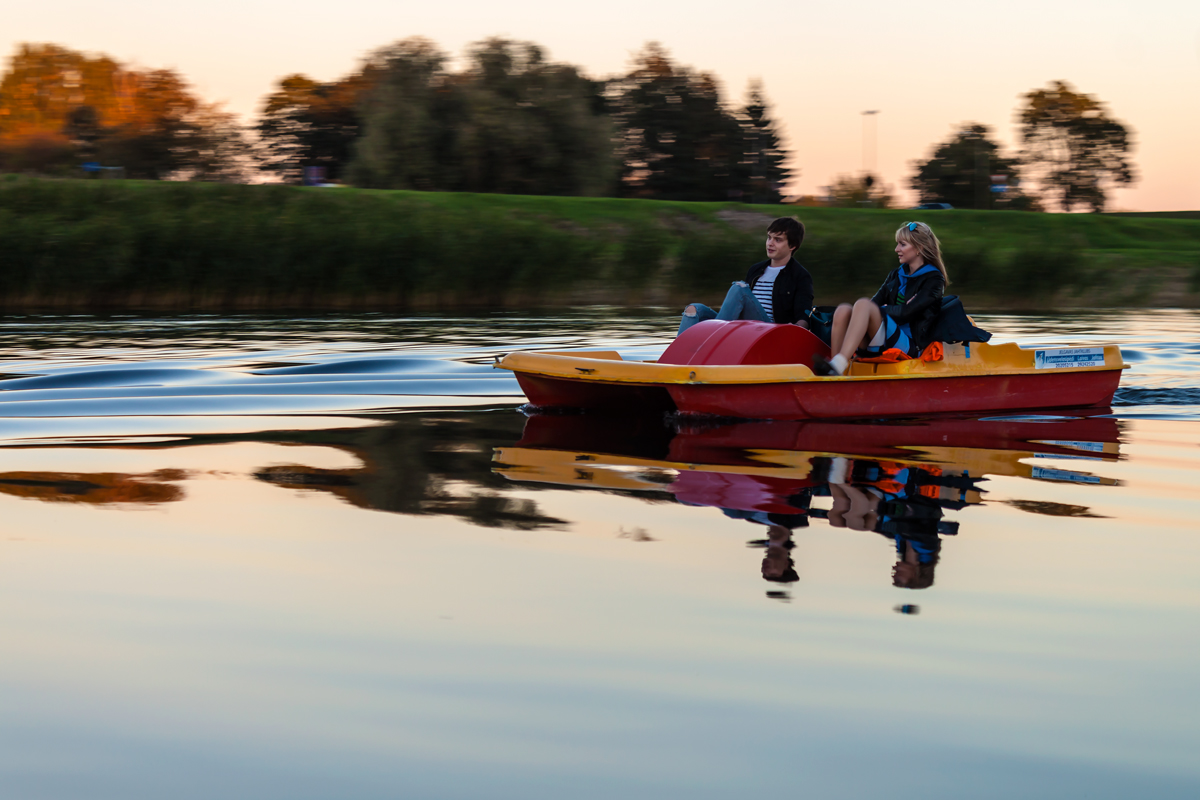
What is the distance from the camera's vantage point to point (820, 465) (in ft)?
22.1

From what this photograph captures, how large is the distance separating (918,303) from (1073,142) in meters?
81.2

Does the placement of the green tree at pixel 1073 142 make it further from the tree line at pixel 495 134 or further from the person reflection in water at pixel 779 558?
the person reflection in water at pixel 779 558

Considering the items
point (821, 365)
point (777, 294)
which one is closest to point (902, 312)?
point (821, 365)

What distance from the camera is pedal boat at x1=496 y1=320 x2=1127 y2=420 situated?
26.1 feet

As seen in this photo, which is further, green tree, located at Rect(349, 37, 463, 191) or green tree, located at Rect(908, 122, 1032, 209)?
green tree, located at Rect(908, 122, 1032, 209)

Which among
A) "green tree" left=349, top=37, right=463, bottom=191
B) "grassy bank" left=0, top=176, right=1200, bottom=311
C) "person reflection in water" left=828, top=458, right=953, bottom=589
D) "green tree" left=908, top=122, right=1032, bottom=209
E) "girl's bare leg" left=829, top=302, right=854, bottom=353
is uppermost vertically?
"green tree" left=908, top=122, right=1032, bottom=209

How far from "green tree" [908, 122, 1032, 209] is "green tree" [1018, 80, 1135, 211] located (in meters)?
3.59

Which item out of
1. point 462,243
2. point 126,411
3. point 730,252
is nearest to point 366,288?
point 462,243

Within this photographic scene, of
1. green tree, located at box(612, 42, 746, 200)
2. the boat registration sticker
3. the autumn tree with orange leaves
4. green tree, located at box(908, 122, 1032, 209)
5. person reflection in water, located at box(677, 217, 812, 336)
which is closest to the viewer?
person reflection in water, located at box(677, 217, 812, 336)

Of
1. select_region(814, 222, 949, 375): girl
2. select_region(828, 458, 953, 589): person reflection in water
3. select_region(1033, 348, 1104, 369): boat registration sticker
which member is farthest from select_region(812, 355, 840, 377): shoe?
select_region(1033, 348, 1104, 369): boat registration sticker

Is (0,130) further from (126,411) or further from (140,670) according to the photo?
(140,670)

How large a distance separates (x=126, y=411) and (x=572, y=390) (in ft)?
10.4

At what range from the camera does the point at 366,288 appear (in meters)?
24.0

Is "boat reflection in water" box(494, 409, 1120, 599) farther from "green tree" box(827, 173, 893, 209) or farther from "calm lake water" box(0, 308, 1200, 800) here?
"green tree" box(827, 173, 893, 209)
